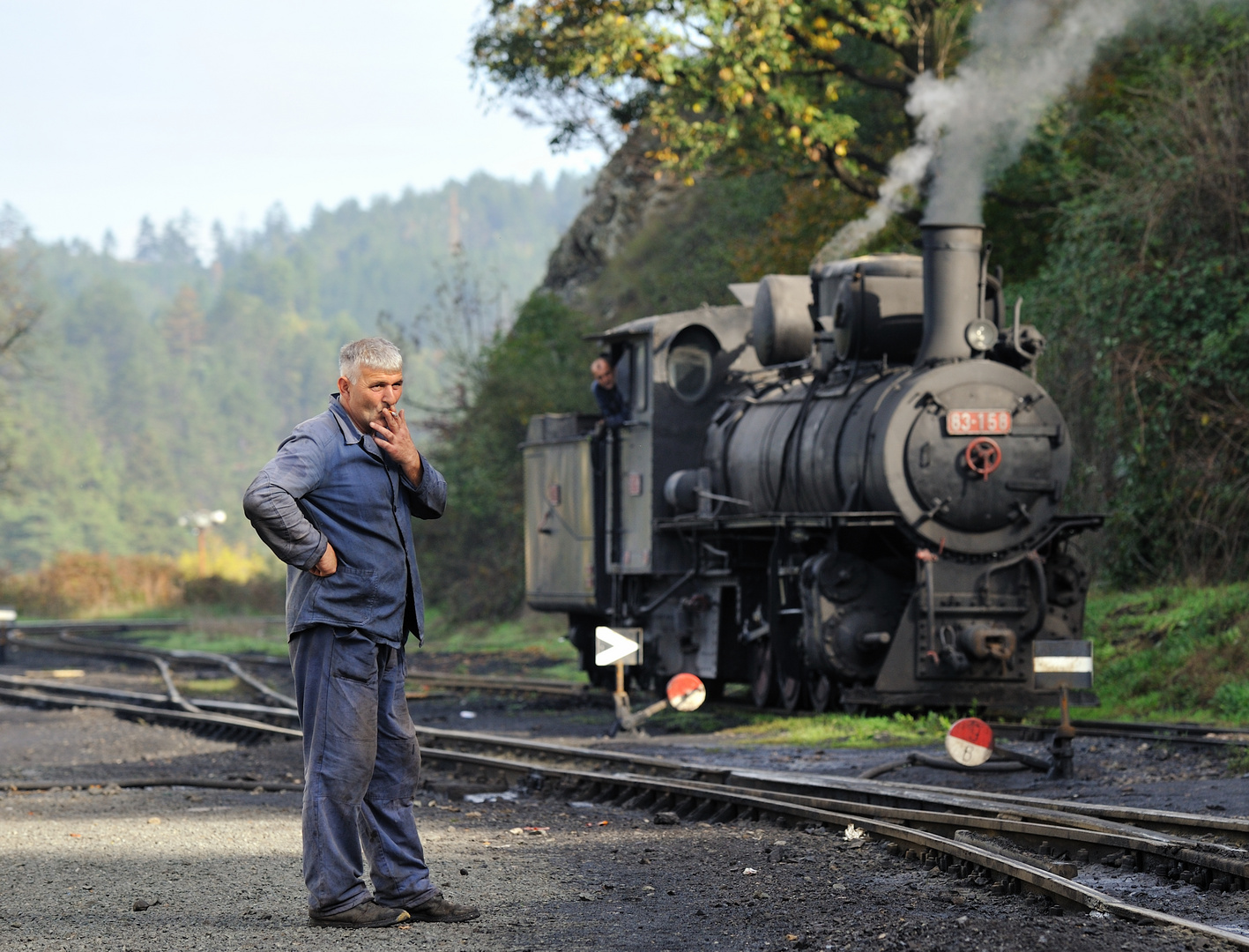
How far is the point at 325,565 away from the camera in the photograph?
207 inches

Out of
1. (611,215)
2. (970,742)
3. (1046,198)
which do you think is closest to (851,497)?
(970,742)

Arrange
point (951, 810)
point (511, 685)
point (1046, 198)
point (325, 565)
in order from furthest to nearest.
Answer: point (1046, 198) < point (511, 685) < point (951, 810) < point (325, 565)

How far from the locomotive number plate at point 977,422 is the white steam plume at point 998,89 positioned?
1.83 metres

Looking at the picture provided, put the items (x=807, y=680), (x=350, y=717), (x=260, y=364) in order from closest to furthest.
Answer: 1. (x=350, y=717)
2. (x=807, y=680)
3. (x=260, y=364)

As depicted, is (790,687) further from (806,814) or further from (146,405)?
(146,405)

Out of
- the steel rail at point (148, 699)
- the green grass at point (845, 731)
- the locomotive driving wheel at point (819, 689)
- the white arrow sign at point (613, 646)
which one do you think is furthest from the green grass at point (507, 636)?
the white arrow sign at point (613, 646)

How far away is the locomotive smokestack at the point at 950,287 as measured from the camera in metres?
12.3

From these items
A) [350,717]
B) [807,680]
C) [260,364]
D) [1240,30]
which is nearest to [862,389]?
[807,680]

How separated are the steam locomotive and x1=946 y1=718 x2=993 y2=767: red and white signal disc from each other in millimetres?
788

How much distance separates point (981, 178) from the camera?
543 inches

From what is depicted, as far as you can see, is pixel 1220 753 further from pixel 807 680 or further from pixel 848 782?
pixel 807 680

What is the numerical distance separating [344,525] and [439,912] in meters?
1.37

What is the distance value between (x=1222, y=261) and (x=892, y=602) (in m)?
6.79

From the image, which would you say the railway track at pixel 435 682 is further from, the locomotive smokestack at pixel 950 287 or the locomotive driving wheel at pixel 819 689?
the locomotive smokestack at pixel 950 287
